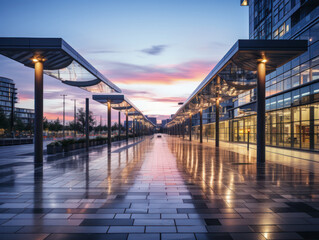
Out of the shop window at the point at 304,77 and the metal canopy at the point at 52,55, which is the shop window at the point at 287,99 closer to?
the shop window at the point at 304,77

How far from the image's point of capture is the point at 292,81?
27047 mm

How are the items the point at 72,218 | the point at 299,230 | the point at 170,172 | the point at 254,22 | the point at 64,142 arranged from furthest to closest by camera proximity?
the point at 254,22
the point at 64,142
the point at 170,172
the point at 72,218
the point at 299,230

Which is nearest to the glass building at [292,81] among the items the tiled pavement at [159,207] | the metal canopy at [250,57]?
the metal canopy at [250,57]

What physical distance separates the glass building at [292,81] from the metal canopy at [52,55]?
746 inches

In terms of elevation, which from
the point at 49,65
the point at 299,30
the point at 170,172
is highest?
the point at 299,30

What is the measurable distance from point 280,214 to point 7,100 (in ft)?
524

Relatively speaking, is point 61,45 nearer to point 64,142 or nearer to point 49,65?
point 49,65

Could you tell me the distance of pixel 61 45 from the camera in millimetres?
13250

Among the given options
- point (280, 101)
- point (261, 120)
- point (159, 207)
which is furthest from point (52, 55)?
point (280, 101)

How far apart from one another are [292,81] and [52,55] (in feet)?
79.9

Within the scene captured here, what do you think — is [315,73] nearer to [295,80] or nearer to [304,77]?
[304,77]

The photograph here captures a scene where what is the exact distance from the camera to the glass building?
23.2 metres

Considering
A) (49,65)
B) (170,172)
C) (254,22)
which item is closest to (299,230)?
Result: (170,172)

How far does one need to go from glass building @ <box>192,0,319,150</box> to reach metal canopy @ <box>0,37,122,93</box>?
1895cm
